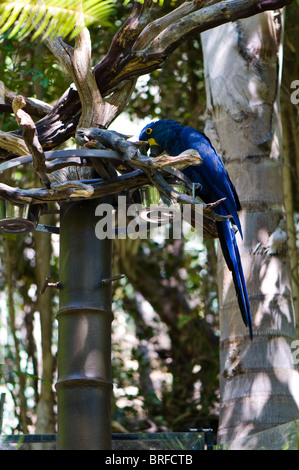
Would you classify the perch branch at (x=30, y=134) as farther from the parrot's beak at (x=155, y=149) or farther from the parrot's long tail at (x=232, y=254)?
the parrot's beak at (x=155, y=149)

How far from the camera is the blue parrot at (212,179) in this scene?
6.77 ft

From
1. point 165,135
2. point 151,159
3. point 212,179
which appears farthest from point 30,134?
point 165,135

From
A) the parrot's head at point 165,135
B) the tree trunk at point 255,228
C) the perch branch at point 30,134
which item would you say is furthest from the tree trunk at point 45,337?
the perch branch at point 30,134

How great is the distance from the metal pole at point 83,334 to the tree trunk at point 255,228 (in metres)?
1.22

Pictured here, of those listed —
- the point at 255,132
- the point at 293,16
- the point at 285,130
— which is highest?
the point at 293,16

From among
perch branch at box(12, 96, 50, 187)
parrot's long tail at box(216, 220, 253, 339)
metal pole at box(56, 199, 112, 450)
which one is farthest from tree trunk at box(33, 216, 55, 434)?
perch branch at box(12, 96, 50, 187)

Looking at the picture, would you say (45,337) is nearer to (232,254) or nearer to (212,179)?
(212,179)

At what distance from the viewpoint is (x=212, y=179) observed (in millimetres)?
2303

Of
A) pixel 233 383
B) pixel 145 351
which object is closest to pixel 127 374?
pixel 145 351

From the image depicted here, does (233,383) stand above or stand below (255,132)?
below

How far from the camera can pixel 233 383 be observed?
8.71 feet

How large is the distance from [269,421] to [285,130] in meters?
3.19

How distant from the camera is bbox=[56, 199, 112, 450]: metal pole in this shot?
4.68 feet
